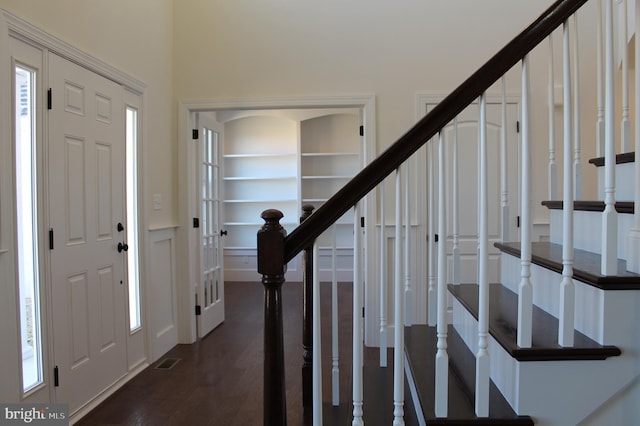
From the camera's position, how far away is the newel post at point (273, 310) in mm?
1201

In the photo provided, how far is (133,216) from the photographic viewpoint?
121 inches

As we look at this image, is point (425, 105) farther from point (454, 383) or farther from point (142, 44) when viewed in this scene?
point (454, 383)

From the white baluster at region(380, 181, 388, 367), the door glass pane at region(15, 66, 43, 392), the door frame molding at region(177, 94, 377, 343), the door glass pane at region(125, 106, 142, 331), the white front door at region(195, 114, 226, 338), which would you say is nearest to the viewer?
the white baluster at region(380, 181, 388, 367)

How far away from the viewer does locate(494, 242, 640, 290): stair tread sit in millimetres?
1128

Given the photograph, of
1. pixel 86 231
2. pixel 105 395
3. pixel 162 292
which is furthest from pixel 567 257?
pixel 162 292

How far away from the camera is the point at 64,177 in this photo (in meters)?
2.32

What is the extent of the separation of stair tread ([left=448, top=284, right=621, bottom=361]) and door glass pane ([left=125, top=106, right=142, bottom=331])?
8.28 feet

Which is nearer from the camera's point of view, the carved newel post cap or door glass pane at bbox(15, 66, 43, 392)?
the carved newel post cap

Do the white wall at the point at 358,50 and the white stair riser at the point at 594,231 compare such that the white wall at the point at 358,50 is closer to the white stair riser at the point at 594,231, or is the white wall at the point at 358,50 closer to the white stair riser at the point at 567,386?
the white stair riser at the point at 594,231

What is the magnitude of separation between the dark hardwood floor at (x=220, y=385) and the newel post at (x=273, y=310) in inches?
17.2

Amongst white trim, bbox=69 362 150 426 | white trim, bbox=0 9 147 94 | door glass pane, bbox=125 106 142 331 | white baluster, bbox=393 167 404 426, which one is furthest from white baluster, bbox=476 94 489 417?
door glass pane, bbox=125 106 142 331

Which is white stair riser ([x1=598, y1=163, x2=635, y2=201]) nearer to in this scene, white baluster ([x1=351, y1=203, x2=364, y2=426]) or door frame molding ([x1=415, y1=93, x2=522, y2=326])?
white baluster ([x1=351, y1=203, x2=364, y2=426])

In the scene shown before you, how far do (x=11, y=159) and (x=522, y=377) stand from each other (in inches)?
95.5

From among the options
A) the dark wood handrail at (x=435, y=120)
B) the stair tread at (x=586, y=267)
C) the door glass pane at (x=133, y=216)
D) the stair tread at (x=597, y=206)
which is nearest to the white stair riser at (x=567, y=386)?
the stair tread at (x=586, y=267)
